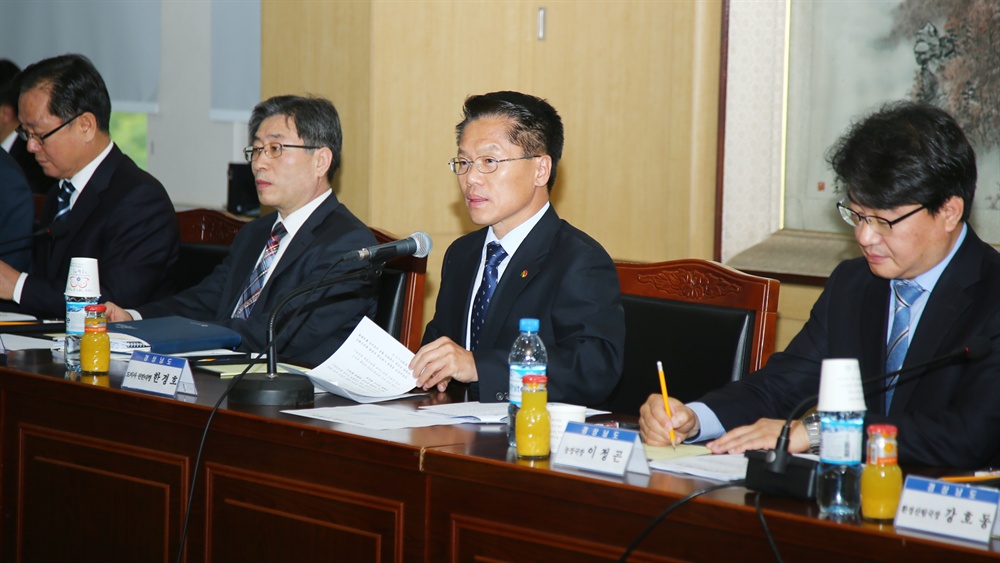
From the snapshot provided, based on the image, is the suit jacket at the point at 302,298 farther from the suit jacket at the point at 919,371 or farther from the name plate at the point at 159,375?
the suit jacket at the point at 919,371

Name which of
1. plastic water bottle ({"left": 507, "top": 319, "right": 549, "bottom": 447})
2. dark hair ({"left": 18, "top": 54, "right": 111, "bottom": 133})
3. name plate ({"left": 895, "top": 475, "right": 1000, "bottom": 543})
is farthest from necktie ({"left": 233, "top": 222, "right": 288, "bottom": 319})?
name plate ({"left": 895, "top": 475, "right": 1000, "bottom": 543})

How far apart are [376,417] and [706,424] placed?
1.98ft

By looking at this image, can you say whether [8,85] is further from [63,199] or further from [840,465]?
[840,465]

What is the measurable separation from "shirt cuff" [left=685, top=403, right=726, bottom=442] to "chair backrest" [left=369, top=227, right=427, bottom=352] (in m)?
1.09

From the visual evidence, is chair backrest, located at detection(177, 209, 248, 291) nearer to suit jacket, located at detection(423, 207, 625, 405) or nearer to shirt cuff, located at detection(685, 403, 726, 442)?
suit jacket, located at detection(423, 207, 625, 405)

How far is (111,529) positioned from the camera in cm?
229

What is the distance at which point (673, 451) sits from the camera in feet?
6.12

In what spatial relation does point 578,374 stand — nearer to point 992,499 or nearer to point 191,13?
point 992,499

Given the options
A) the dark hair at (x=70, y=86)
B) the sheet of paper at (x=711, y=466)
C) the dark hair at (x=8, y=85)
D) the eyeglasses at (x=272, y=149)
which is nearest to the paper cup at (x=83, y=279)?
the eyeglasses at (x=272, y=149)

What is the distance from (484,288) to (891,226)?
3.23 ft

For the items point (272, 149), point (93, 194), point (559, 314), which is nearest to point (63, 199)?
point (93, 194)

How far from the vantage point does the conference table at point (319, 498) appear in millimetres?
1552

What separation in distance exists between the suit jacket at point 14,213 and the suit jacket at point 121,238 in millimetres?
164

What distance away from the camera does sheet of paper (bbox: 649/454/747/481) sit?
1.68 m
